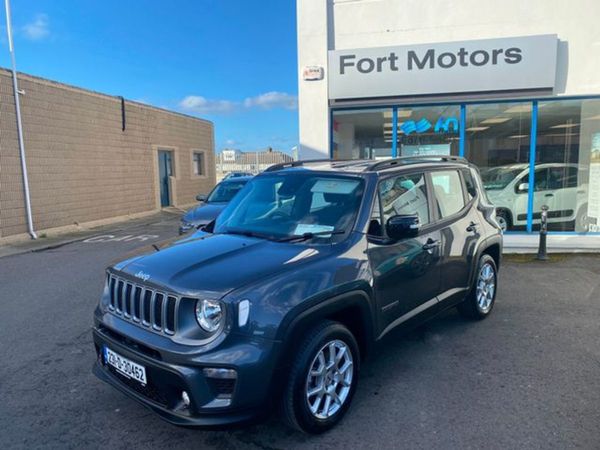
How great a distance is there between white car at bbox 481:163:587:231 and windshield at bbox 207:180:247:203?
5.38 metres

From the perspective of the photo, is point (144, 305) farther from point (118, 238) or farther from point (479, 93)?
point (118, 238)

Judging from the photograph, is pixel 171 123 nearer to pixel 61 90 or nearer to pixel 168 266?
pixel 61 90

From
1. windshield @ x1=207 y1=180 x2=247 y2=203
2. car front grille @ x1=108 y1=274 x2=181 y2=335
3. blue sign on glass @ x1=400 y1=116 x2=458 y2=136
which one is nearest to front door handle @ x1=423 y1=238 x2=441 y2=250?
car front grille @ x1=108 y1=274 x2=181 y2=335

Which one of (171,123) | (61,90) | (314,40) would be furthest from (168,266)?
(171,123)

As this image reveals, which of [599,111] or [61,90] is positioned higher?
[61,90]

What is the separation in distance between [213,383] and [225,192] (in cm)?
792

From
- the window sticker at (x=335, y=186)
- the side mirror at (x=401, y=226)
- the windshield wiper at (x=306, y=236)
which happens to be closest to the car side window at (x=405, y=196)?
the side mirror at (x=401, y=226)

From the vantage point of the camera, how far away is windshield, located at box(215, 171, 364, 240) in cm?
347

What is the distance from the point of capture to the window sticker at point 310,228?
342 centimetres

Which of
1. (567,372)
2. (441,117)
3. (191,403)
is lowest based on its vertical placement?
(567,372)

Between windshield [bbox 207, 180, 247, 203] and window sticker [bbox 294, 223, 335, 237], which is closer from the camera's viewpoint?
window sticker [bbox 294, 223, 335, 237]

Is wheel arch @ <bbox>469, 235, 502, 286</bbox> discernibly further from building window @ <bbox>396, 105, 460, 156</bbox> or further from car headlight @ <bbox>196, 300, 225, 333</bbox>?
building window @ <bbox>396, 105, 460, 156</bbox>

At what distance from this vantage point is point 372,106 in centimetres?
917

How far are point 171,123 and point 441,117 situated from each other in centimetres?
1452
